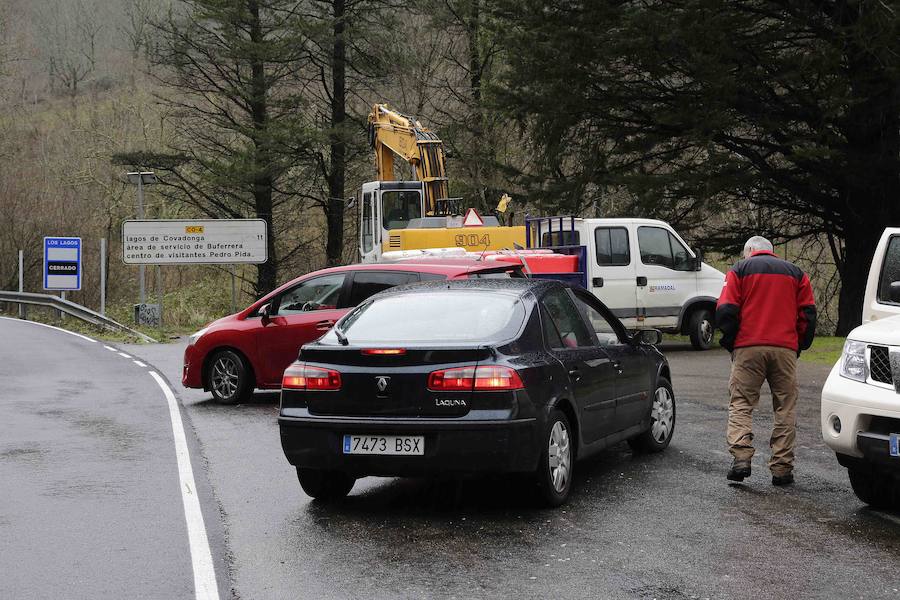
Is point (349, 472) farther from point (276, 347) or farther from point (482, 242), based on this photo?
point (482, 242)

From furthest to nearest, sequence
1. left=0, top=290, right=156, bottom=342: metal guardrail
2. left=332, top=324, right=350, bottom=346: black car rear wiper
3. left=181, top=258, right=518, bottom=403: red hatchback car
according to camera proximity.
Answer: left=0, top=290, right=156, bottom=342: metal guardrail → left=181, top=258, right=518, bottom=403: red hatchback car → left=332, top=324, right=350, bottom=346: black car rear wiper

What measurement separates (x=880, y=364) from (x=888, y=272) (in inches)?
74.5

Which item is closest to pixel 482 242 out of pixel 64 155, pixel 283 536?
pixel 283 536

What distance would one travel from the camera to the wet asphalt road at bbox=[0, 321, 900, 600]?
5660mm

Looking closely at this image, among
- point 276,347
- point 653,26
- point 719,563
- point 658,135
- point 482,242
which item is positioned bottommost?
point 719,563

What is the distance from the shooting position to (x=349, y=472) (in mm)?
7410

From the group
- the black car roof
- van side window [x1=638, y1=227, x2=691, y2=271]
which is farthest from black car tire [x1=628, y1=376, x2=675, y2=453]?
van side window [x1=638, y1=227, x2=691, y2=271]

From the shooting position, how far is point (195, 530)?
696 cm

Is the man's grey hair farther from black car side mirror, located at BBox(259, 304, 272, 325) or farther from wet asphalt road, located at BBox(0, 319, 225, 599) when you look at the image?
black car side mirror, located at BBox(259, 304, 272, 325)

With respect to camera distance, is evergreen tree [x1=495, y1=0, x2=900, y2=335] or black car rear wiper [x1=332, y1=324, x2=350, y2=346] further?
evergreen tree [x1=495, y1=0, x2=900, y2=335]

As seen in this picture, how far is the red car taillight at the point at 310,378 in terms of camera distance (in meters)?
7.44

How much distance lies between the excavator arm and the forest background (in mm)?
1833

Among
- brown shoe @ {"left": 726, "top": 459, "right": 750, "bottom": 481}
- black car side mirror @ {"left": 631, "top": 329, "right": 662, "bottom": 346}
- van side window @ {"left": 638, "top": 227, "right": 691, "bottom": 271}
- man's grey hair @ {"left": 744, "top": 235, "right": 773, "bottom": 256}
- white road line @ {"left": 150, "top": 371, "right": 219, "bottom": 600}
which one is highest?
van side window @ {"left": 638, "top": 227, "right": 691, "bottom": 271}

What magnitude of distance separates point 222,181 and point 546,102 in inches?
539
